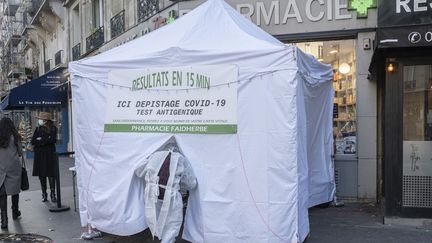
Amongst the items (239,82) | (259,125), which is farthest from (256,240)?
(239,82)

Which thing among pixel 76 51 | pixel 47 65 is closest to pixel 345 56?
pixel 76 51

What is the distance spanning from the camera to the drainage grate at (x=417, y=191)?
690 cm

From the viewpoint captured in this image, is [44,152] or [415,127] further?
[44,152]

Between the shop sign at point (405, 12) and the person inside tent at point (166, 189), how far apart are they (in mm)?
3635

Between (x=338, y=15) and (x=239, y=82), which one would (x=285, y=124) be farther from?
(x=338, y=15)

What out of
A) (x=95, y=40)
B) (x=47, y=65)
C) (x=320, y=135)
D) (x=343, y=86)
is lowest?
(x=320, y=135)

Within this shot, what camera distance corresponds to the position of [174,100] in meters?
6.05

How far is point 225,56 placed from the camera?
5.77 metres

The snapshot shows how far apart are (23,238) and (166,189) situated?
2.54m

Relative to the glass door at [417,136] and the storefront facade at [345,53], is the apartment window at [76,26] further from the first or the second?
the glass door at [417,136]

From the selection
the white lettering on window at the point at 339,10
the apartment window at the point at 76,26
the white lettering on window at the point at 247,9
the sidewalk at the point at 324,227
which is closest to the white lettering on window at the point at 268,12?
the white lettering on window at the point at 247,9

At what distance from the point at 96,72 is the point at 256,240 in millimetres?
3094

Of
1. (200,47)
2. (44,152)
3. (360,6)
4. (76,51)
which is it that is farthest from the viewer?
(76,51)

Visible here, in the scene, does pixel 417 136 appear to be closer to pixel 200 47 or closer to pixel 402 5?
pixel 402 5
